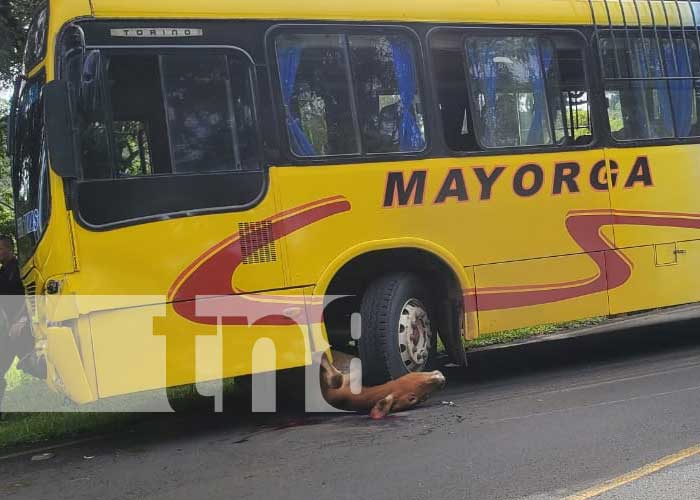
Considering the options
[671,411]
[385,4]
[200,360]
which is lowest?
[671,411]

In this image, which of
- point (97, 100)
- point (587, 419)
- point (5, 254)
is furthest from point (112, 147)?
point (587, 419)

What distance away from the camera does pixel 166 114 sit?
651 centimetres

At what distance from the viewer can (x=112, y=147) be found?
6332 millimetres

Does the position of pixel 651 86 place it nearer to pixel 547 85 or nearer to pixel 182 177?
pixel 547 85

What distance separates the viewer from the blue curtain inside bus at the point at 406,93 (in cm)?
756

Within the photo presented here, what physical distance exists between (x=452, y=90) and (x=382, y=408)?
115 inches

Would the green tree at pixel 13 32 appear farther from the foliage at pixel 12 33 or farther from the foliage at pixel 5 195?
the foliage at pixel 5 195

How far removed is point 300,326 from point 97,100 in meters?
2.29

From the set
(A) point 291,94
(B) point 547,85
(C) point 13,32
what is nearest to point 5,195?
(C) point 13,32

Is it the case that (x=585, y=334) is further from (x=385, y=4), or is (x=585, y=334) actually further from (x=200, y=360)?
(x=200, y=360)

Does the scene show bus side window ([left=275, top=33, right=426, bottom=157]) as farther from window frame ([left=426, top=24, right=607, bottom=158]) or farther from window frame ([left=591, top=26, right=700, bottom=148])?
window frame ([left=591, top=26, right=700, bottom=148])

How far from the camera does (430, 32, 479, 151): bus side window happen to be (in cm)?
776

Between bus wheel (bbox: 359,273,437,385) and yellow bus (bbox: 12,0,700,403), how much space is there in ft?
0.06

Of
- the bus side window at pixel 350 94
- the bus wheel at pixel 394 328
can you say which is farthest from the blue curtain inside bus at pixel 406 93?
the bus wheel at pixel 394 328
